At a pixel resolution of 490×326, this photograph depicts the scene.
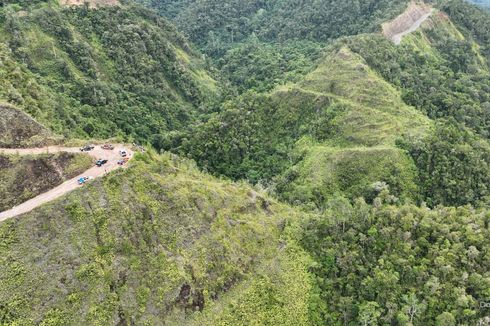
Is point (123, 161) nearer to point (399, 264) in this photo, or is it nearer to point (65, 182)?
point (65, 182)

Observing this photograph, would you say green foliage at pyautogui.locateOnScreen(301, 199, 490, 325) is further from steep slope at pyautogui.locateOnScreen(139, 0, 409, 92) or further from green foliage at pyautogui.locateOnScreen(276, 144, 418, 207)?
steep slope at pyautogui.locateOnScreen(139, 0, 409, 92)

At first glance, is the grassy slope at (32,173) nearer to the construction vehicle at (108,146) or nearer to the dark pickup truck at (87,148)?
the dark pickup truck at (87,148)

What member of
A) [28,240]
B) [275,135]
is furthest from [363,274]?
[275,135]

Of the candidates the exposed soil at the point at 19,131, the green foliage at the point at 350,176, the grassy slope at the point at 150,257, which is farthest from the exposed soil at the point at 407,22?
the exposed soil at the point at 19,131

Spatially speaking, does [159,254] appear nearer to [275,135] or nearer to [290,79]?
[275,135]

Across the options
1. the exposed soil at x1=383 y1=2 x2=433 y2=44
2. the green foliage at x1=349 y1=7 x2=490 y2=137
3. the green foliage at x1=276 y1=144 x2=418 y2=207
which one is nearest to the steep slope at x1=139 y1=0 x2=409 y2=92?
the exposed soil at x1=383 y1=2 x2=433 y2=44
